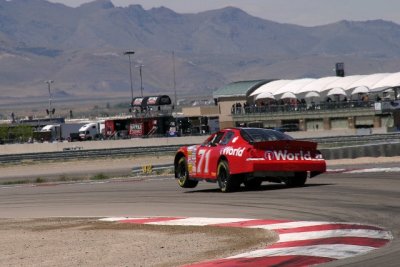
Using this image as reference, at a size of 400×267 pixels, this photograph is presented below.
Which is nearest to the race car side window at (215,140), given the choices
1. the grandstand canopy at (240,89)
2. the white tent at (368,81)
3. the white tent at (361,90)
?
the white tent at (361,90)

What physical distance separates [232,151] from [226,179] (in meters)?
0.68

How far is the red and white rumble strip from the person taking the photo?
10.3 metres

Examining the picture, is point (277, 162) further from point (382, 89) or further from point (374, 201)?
point (382, 89)

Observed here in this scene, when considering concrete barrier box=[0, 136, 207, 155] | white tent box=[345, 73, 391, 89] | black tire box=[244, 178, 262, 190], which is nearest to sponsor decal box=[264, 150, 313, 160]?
black tire box=[244, 178, 262, 190]

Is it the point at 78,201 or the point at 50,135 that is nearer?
the point at 78,201

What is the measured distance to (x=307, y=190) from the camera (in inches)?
768

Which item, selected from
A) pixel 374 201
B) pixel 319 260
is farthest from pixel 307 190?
pixel 319 260

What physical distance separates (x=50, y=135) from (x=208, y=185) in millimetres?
85511

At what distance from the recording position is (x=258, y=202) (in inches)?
704

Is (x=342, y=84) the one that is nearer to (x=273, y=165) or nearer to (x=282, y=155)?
(x=282, y=155)

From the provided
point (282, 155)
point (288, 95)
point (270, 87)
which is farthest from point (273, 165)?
point (270, 87)

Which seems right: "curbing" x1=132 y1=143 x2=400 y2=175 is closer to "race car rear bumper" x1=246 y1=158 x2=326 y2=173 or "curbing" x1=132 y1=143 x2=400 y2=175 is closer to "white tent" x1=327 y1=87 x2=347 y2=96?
"race car rear bumper" x1=246 y1=158 x2=326 y2=173

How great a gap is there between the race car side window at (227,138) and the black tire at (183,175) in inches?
76.6

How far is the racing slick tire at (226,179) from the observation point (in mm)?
20359
